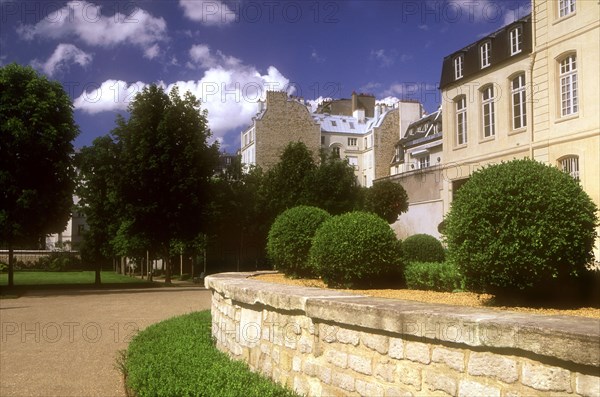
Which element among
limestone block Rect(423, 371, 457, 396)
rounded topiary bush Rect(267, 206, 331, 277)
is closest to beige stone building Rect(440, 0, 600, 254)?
A: rounded topiary bush Rect(267, 206, 331, 277)

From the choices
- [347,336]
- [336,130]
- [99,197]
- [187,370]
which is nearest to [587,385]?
[347,336]

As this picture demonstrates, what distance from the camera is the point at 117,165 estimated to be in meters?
28.9

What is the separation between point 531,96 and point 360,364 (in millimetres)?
19674

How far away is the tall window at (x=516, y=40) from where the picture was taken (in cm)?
2259

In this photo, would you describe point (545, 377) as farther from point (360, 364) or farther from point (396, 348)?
Result: point (360, 364)

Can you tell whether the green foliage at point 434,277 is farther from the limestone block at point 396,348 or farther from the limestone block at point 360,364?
the limestone block at point 396,348

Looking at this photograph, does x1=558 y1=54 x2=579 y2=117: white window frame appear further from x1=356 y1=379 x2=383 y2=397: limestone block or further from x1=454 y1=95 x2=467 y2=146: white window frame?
x1=356 y1=379 x2=383 y2=397: limestone block

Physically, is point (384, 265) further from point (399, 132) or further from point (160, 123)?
point (399, 132)

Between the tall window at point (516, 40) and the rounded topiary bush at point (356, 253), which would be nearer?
the rounded topiary bush at point (356, 253)

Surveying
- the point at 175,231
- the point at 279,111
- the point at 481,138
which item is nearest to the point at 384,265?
the point at 481,138

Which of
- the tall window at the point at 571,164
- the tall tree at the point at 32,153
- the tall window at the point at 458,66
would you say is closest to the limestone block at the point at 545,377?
the tall window at the point at 571,164

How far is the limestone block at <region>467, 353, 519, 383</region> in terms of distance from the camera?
335 centimetres

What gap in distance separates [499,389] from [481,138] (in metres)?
22.3

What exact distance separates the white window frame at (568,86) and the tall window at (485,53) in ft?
15.5
